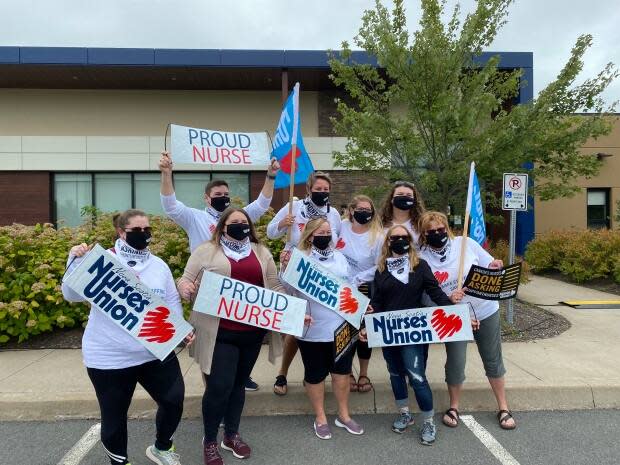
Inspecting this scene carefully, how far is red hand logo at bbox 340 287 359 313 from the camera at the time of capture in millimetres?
3381

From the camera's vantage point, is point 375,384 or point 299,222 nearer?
point 299,222

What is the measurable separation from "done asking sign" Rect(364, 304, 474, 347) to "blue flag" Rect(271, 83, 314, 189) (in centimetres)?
156

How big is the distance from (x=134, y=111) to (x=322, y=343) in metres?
13.8

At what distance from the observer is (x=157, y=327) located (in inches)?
108

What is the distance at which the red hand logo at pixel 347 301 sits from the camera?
11.1 feet

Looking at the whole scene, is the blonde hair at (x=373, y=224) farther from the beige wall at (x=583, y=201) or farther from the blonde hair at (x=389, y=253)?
the beige wall at (x=583, y=201)

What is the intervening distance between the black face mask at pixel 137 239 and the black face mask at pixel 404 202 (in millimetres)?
2080

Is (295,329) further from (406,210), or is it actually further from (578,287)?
(578,287)

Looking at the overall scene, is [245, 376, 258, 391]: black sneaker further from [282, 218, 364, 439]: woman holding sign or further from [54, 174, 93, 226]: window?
[54, 174, 93, 226]: window

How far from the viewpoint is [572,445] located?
3.35m

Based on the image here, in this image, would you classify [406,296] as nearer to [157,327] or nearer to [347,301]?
[347,301]

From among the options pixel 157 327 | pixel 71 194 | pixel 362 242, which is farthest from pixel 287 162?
pixel 71 194

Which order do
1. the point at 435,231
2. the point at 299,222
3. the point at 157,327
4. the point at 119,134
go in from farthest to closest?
the point at 119,134, the point at 299,222, the point at 435,231, the point at 157,327

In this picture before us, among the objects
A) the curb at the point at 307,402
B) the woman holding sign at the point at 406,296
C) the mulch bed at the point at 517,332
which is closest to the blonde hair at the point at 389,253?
the woman holding sign at the point at 406,296
